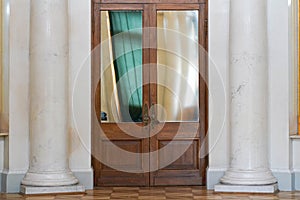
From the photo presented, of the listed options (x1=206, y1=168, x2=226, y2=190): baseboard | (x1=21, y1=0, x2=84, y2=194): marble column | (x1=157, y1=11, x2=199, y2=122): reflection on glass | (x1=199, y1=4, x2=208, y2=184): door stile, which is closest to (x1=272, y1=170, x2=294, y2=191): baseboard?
(x1=206, y1=168, x2=226, y2=190): baseboard

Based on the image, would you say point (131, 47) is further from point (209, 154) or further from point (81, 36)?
point (209, 154)

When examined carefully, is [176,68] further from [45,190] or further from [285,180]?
[45,190]

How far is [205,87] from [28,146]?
2544mm

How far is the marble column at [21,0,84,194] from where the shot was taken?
8.69 meters

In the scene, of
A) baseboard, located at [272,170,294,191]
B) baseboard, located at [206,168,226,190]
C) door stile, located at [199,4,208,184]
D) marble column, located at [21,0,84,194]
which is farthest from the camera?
door stile, located at [199,4,208,184]

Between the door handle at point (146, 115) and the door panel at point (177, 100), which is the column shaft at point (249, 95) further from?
the door handle at point (146, 115)

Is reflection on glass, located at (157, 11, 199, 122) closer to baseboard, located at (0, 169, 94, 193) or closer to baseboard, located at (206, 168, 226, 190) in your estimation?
baseboard, located at (206, 168, 226, 190)

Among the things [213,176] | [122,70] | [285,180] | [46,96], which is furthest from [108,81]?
[285,180]

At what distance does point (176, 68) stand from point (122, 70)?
2.48 ft

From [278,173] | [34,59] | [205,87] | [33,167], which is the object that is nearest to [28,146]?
[33,167]

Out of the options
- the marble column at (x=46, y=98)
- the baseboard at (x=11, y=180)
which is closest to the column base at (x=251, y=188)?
the marble column at (x=46, y=98)

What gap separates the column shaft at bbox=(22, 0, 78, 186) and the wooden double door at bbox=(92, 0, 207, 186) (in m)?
0.78

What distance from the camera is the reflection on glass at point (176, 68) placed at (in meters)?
9.43

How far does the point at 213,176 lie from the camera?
918cm
